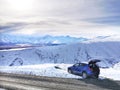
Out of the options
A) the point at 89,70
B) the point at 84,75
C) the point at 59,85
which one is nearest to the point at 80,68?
the point at 84,75

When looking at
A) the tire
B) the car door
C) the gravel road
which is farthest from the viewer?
the car door

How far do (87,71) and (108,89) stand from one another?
1003 cm

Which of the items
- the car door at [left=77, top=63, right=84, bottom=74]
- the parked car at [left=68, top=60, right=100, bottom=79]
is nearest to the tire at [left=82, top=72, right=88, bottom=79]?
the parked car at [left=68, top=60, right=100, bottom=79]

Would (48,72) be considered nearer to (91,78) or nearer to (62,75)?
(62,75)

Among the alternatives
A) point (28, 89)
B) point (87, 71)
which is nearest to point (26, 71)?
point (87, 71)

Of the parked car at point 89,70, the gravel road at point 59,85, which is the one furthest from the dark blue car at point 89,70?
the gravel road at point 59,85

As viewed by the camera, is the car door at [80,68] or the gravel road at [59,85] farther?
the car door at [80,68]

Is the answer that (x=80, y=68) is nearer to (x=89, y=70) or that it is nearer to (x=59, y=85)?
(x=89, y=70)

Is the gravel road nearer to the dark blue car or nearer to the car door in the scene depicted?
the dark blue car

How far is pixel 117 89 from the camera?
2311 cm

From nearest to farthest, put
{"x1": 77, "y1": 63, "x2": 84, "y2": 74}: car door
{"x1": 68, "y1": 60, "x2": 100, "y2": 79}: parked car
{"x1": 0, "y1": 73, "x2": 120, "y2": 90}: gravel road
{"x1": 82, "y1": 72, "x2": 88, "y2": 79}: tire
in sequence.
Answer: {"x1": 0, "y1": 73, "x2": 120, "y2": 90}: gravel road, {"x1": 68, "y1": 60, "x2": 100, "y2": 79}: parked car, {"x1": 82, "y1": 72, "x2": 88, "y2": 79}: tire, {"x1": 77, "y1": 63, "x2": 84, "y2": 74}: car door

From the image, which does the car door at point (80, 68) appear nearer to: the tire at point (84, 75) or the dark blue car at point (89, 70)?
the dark blue car at point (89, 70)

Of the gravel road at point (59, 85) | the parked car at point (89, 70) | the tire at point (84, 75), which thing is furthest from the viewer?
the tire at point (84, 75)

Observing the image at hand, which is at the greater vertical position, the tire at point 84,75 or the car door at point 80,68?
the car door at point 80,68
